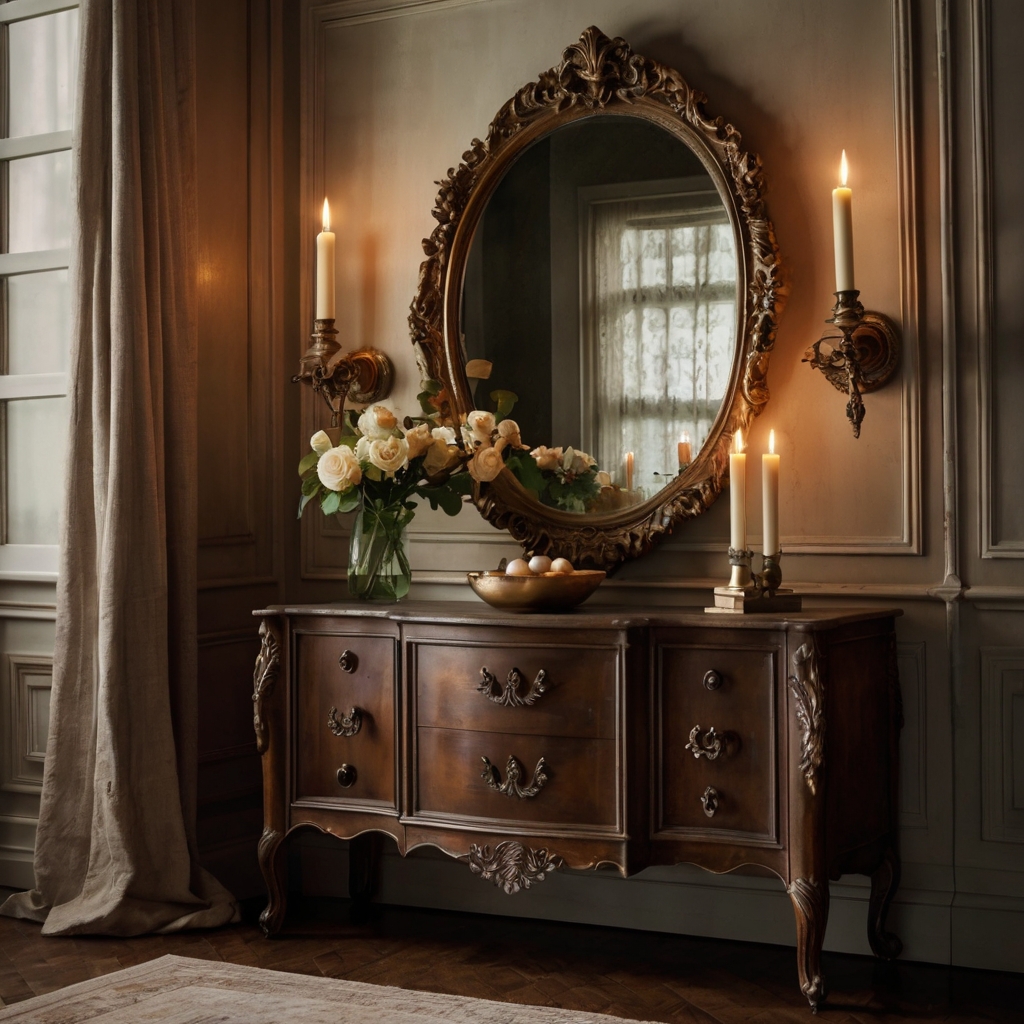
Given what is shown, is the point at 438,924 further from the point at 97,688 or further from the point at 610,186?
the point at 610,186

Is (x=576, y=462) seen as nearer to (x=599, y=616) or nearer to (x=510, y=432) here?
(x=510, y=432)

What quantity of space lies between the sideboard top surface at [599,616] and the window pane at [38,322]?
1040mm

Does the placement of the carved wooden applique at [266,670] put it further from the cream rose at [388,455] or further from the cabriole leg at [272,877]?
the cream rose at [388,455]

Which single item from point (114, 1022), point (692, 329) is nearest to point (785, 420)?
point (692, 329)

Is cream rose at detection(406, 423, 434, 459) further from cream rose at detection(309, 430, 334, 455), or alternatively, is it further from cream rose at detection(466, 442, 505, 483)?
cream rose at detection(309, 430, 334, 455)

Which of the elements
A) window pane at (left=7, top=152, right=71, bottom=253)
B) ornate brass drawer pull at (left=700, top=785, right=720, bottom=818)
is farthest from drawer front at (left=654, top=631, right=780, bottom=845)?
window pane at (left=7, top=152, right=71, bottom=253)

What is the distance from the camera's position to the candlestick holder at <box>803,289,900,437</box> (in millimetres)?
2854

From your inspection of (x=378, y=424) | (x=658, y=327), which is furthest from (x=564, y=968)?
(x=658, y=327)

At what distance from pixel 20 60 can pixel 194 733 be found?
6.34 feet

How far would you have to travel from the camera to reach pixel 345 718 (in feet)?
9.74

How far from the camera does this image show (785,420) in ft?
10.0

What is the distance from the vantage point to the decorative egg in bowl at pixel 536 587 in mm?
2852

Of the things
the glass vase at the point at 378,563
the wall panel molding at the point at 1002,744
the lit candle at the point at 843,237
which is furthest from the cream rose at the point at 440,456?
the wall panel molding at the point at 1002,744

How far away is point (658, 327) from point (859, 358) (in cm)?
50
